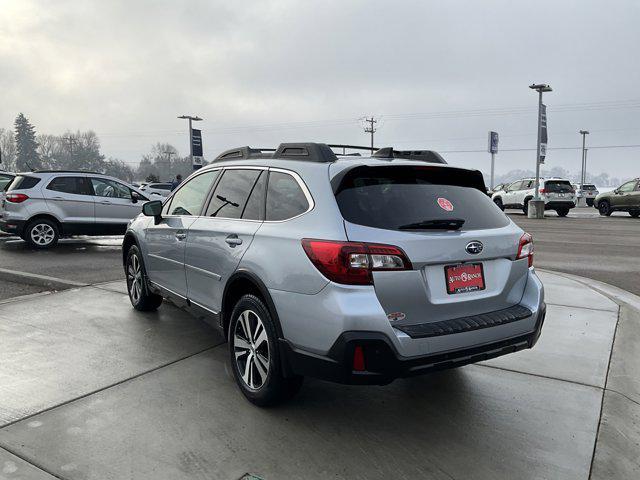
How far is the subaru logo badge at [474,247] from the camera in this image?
9.98 ft

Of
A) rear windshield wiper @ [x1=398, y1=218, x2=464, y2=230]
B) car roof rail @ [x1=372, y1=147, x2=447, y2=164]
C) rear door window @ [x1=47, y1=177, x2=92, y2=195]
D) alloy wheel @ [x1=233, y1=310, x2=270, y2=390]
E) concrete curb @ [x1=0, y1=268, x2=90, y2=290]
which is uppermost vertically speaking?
car roof rail @ [x1=372, y1=147, x2=447, y2=164]

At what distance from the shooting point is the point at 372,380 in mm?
2773

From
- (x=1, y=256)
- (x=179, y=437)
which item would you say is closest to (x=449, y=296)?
(x=179, y=437)

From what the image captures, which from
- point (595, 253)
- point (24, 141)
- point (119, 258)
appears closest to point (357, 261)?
point (119, 258)

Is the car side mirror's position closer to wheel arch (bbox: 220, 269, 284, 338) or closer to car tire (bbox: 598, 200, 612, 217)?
wheel arch (bbox: 220, 269, 284, 338)

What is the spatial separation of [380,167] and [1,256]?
947 cm

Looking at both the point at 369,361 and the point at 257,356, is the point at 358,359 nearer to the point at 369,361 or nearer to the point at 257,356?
the point at 369,361

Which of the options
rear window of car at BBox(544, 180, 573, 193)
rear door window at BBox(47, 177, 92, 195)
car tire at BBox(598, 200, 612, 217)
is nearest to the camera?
rear door window at BBox(47, 177, 92, 195)

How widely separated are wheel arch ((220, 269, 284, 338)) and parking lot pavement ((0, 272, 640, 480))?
53 cm

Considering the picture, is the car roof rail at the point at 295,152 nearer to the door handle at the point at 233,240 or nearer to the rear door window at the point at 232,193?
the rear door window at the point at 232,193

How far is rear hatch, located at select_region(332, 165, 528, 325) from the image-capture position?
283 centimetres

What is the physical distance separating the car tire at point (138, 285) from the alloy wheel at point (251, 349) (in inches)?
86.3

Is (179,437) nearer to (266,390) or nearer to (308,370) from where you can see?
(266,390)

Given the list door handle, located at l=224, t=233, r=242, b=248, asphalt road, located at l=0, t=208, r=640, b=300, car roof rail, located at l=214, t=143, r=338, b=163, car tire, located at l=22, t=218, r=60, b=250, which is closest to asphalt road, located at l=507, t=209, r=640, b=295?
asphalt road, located at l=0, t=208, r=640, b=300
